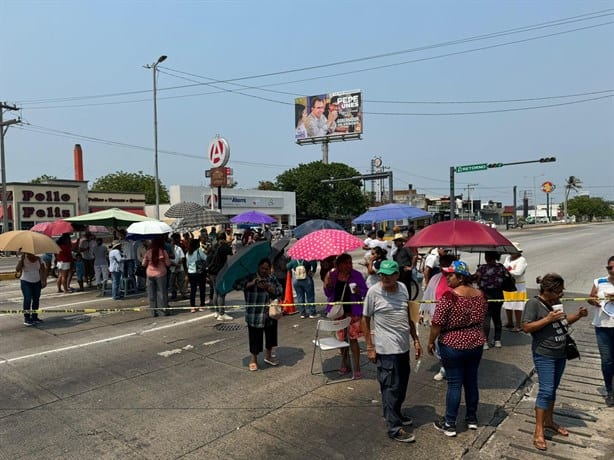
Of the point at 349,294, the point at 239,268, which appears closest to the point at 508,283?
the point at 349,294

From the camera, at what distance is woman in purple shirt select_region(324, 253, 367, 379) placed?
18.4 ft

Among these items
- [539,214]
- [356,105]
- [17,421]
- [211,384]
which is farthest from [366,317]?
[539,214]

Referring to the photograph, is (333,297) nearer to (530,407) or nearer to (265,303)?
(265,303)

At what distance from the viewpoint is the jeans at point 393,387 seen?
4020 millimetres

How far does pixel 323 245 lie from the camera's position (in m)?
6.43

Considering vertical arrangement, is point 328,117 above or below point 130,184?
above

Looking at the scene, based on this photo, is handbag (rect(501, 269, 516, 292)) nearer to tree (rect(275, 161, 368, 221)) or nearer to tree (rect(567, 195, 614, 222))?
tree (rect(275, 161, 368, 221))

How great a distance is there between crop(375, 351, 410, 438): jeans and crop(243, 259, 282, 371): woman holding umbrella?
7.31ft

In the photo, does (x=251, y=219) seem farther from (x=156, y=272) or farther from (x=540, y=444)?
(x=540, y=444)

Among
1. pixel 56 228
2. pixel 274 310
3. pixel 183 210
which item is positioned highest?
pixel 183 210

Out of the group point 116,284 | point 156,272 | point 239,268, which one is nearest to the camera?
point 239,268

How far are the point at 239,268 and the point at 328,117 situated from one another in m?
59.6

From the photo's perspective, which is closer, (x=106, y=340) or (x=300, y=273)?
(x=106, y=340)

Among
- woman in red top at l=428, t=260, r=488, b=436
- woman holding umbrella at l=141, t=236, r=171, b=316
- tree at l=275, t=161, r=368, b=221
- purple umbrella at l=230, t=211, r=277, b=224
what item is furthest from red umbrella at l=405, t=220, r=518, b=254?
tree at l=275, t=161, r=368, b=221
